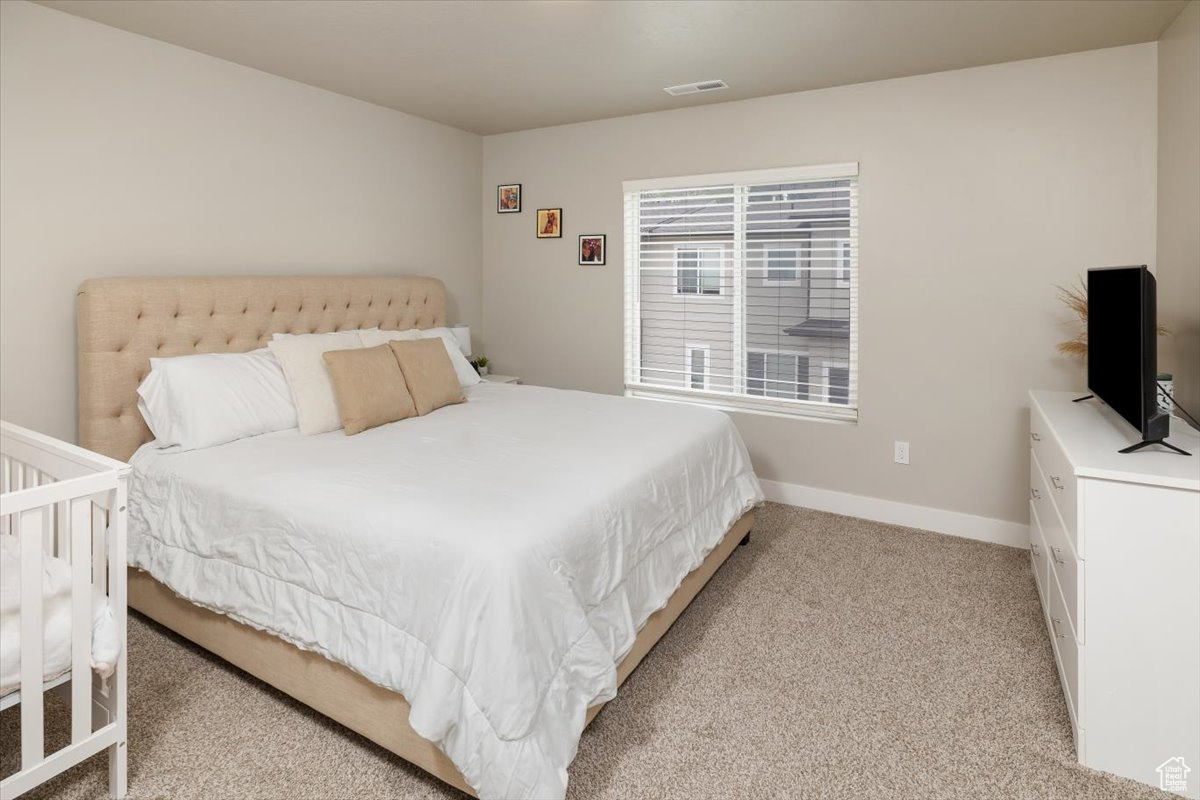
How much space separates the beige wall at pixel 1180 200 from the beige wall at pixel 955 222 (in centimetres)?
12

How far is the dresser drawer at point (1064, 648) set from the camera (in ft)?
6.37

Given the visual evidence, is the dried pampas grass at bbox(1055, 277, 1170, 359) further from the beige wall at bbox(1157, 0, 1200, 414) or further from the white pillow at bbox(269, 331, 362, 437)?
the white pillow at bbox(269, 331, 362, 437)

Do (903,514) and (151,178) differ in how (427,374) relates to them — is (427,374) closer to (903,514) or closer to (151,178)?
(151,178)

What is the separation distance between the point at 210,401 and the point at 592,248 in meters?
2.63

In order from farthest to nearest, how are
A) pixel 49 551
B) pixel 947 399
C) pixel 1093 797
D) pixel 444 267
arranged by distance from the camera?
pixel 444 267
pixel 947 399
pixel 49 551
pixel 1093 797

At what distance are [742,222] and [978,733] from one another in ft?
9.75

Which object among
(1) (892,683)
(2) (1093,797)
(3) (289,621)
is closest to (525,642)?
(3) (289,621)

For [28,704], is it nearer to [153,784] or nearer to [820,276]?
[153,784]

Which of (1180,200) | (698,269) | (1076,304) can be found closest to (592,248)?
(698,269)

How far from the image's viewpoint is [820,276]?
12.9ft

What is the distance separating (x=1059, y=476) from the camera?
Result: 221cm

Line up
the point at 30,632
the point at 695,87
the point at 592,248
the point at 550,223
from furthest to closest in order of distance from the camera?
1. the point at 550,223
2. the point at 592,248
3. the point at 695,87
4. the point at 30,632

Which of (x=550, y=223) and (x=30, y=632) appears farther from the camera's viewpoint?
(x=550, y=223)
